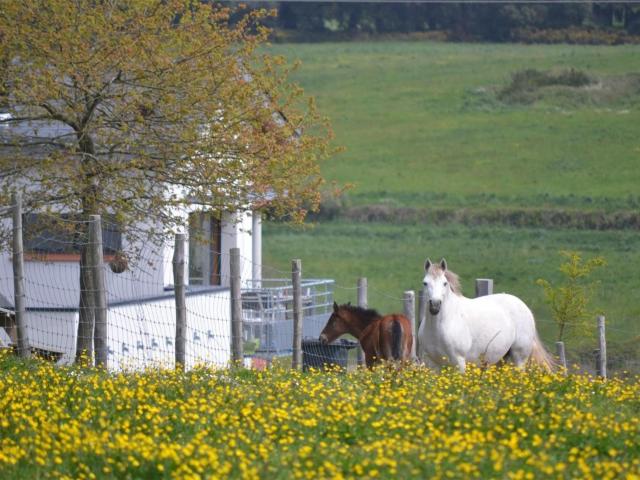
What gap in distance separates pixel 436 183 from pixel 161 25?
43.5 m

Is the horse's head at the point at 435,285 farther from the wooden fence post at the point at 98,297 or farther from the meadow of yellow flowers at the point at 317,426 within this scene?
the wooden fence post at the point at 98,297

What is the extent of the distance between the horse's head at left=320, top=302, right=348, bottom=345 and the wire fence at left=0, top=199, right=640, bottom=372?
1.66 feet

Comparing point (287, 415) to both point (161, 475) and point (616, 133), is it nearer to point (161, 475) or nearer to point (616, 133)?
point (161, 475)

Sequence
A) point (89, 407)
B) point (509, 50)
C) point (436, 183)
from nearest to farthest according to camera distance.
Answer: point (89, 407) < point (436, 183) < point (509, 50)

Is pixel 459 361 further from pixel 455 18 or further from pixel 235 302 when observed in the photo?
pixel 455 18

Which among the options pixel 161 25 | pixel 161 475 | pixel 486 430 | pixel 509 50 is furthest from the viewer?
pixel 509 50

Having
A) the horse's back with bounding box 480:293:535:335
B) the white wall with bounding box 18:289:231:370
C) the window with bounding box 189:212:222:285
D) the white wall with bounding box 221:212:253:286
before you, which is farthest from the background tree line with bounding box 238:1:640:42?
the horse's back with bounding box 480:293:535:335

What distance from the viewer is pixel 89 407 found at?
403 inches

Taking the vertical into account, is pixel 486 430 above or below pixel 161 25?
below

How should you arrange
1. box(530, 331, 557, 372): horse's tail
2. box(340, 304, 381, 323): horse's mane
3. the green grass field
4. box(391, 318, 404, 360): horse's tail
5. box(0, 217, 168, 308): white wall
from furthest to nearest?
the green grass field, box(0, 217, 168, 308): white wall, box(340, 304, 381, 323): horse's mane, box(530, 331, 557, 372): horse's tail, box(391, 318, 404, 360): horse's tail

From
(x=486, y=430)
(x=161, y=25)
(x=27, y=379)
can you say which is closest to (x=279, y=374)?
(x=27, y=379)

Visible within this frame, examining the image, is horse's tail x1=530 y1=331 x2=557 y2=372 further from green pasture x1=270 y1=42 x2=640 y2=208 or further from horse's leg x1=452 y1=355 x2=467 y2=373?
green pasture x1=270 y1=42 x2=640 y2=208

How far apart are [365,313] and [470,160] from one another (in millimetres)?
46271

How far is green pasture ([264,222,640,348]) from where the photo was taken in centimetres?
4509
